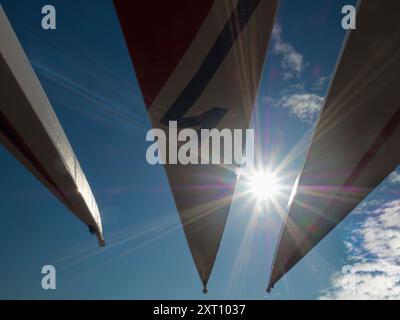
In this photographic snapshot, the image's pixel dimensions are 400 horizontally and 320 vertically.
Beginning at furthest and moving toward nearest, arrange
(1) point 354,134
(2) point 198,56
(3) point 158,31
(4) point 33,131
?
1. (1) point 354,134
2. (4) point 33,131
3. (2) point 198,56
4. (3) point 158,31

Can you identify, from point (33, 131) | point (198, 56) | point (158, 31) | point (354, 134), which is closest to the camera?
point (158, 31)

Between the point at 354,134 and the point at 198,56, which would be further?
the point at 354,134

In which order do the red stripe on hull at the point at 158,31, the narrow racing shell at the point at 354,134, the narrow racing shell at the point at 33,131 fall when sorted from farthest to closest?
the narrow racing shell at the point at 33,131 < the narrow racing shell at the point at 354,134 < the red stripe on hull at the point at 158,31

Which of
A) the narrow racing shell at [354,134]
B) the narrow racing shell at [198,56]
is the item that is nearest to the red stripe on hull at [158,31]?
the narrow racing shell at [198,56]

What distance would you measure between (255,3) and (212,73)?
0.94 m

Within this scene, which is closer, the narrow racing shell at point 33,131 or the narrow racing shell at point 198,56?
the narrow racing shell at point 198,56

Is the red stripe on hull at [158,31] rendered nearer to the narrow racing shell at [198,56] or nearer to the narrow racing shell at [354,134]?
the narrow racing shell at [198,56]

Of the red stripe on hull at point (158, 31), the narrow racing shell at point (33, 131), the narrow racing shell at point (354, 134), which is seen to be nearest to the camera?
the red stripe on hull at point (158, 31)

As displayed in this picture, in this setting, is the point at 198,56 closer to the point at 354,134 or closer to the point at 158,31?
the point at 158,31

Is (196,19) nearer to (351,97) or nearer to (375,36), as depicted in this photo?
(375,36)

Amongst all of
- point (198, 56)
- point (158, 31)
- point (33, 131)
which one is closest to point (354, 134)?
point (198, 56)

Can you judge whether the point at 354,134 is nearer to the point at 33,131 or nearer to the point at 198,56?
the point at 198,56

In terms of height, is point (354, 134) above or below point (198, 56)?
below

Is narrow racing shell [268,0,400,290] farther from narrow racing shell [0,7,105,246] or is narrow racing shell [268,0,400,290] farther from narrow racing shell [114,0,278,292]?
narrow racing shell [0,7,105,246]
